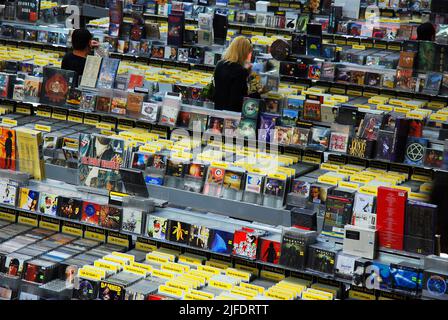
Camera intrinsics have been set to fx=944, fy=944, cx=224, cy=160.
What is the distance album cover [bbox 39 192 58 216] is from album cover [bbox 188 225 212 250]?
1026 mm

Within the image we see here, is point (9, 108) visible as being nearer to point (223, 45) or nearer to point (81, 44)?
point (81, 44)

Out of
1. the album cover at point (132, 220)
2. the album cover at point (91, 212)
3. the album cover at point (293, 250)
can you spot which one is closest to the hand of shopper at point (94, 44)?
the album cover at point (91, 212)

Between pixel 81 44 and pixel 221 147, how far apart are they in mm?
2224

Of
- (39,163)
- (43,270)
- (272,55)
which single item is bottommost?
(43,270)

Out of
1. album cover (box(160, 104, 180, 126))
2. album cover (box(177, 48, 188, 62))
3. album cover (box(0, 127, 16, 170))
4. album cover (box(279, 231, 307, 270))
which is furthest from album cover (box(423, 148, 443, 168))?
album cover (box(177, 48, 188, 62))

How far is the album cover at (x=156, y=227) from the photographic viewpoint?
19.6 ft

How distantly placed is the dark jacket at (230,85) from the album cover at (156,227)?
2764 millimetres

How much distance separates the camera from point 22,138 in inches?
256

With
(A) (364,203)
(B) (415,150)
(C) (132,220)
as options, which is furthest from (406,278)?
(B) (415,150)

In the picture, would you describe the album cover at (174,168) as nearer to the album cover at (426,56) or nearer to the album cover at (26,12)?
the album cover at (426,56)

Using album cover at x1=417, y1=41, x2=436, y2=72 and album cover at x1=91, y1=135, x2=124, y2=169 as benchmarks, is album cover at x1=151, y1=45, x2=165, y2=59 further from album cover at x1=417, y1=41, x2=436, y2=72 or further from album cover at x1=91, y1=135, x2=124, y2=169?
album cover at x1=91, y1=135, x2=124, y2=169

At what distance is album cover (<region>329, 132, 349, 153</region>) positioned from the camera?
7.63m

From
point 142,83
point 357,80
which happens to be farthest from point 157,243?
point 357,80

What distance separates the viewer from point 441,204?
5875 millimetres
